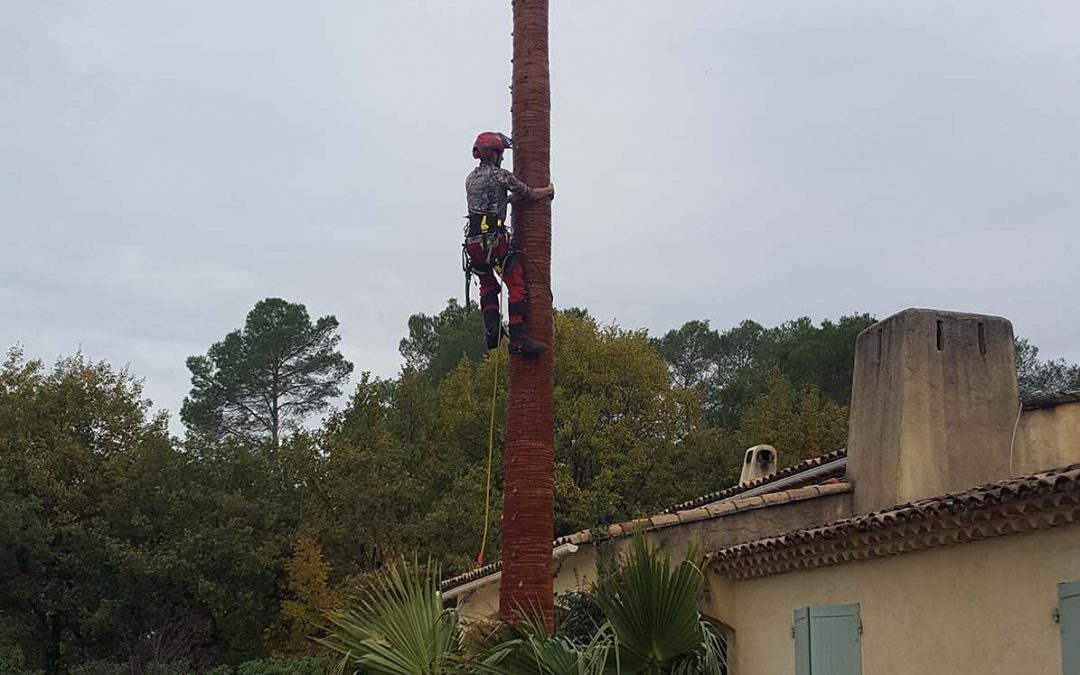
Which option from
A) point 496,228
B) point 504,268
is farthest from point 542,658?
point 496,228

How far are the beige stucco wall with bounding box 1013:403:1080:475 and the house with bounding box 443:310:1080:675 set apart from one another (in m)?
0.02

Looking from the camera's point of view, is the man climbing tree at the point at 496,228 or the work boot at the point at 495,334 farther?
the work boot at the point at 495,334

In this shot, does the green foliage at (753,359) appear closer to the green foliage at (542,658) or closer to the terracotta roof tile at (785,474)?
the terracotta roof tile at (785,474)

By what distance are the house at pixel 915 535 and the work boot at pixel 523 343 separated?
89.1 inches

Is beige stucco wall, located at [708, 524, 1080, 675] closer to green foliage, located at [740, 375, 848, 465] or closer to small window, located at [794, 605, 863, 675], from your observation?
small window, located at [794, 605, 863, 675]

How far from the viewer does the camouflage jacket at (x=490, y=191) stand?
11094mm

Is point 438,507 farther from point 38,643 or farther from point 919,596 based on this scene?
point 919,596

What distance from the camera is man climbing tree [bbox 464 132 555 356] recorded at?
36.4ft

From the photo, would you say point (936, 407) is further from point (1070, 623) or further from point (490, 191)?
point (490, 191)

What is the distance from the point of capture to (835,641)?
40.4ft

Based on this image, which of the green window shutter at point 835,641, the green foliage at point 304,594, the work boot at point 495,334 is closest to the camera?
the work boot at point 495,334

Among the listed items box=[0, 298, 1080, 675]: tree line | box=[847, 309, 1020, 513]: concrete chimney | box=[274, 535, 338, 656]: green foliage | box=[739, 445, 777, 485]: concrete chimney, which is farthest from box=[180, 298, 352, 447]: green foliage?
box=[847, 309, 1020, 513]: concrete chimney

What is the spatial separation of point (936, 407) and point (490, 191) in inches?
248

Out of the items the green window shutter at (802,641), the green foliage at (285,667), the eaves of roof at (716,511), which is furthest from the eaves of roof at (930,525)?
the green foliage at (285,667)
